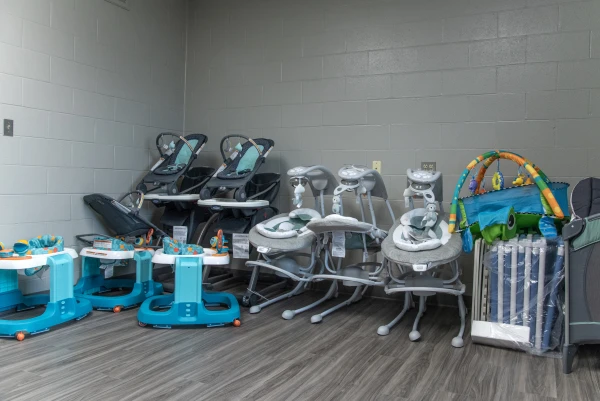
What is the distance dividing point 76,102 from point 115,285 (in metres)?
1.44

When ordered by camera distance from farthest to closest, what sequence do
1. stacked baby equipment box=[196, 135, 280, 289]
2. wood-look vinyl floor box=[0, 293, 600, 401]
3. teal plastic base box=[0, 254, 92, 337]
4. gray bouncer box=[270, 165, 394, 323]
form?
stacked baby equipment box=[196, 135, 280, 289]
gray bouncer box=[270, 165, 394, 323]
teal plastic base box=[0, 254, 92, 337]
wood-look vinyl floor box=[0, 293, 600, 401]

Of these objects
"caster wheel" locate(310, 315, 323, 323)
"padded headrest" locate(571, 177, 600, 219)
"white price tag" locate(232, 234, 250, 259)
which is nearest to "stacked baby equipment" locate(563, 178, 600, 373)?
"padded headrest" locate(571, 177, 600, 219)

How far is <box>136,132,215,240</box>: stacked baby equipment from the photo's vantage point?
4.01m

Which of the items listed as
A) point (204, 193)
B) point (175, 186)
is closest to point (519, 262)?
point (204, 193)

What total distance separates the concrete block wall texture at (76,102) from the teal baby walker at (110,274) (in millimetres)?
256

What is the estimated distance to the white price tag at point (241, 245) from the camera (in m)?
3.62

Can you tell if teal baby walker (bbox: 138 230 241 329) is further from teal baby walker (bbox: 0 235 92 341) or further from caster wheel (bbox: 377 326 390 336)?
caster wheel (bbox: 377 326 390 336)

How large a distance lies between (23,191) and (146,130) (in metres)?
1.28

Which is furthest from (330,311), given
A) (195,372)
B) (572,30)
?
(572,30)

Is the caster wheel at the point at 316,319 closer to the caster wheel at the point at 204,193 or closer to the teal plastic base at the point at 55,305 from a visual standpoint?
the caster wheel at the point at 204,193

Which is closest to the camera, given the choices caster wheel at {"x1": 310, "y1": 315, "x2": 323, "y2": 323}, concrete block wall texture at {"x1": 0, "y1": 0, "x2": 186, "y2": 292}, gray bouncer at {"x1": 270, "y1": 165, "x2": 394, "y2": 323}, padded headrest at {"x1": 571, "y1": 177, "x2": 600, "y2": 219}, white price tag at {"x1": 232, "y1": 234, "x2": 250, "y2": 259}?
padded headrest at {"x1": 571, "y1": 177, "x2": 600, "y2": 219}

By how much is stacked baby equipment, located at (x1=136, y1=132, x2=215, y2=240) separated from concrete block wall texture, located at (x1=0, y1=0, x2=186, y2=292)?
0.33 meters

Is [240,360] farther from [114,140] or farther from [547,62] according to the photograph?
[547,62]

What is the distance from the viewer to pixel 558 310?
265 centimetres
